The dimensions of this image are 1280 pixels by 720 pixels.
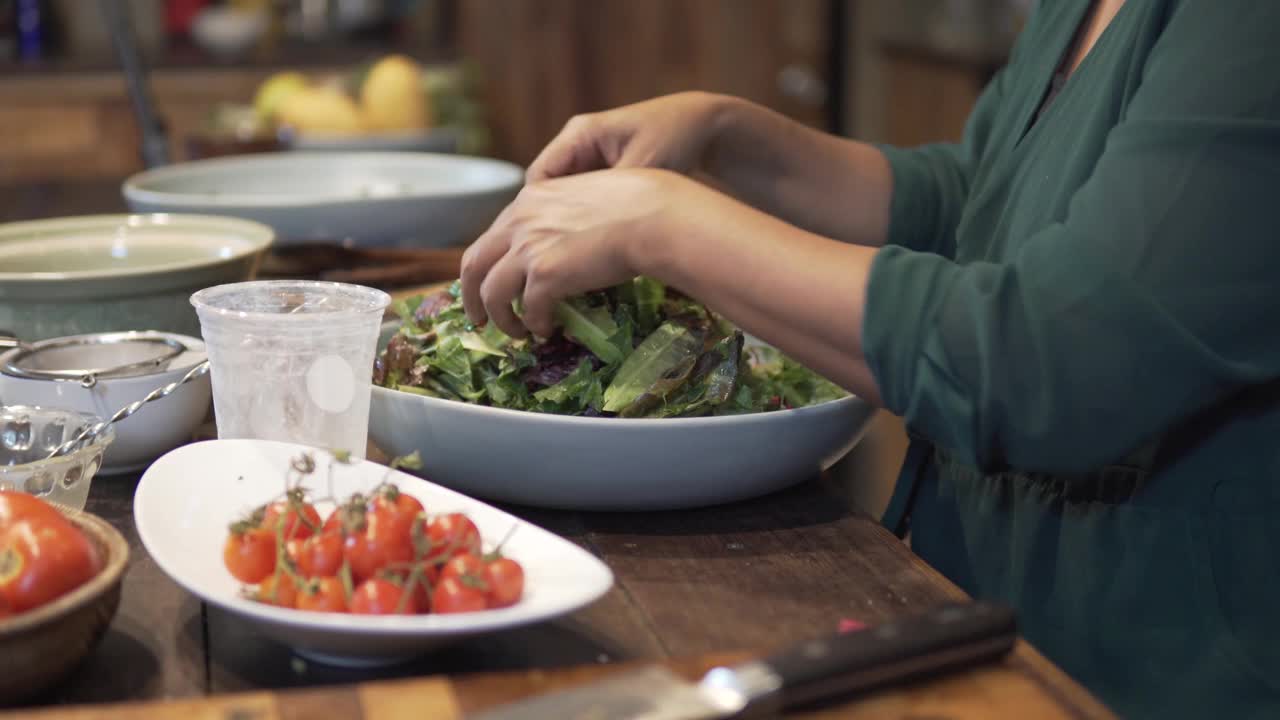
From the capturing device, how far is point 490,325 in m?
1.10

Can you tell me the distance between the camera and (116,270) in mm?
1244

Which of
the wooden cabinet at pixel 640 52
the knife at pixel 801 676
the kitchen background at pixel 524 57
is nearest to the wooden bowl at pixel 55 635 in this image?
the knife at pixel 801 676

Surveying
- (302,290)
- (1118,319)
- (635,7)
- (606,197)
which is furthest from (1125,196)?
(635,7)

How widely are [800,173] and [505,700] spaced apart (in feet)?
2.80

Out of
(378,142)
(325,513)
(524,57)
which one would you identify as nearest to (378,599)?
(325,513)

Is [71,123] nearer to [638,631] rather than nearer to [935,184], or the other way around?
[935,184]

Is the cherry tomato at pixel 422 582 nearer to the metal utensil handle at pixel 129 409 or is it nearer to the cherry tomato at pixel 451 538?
the cherry tomato at pixel 451 538

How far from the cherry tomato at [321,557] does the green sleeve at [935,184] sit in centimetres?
88

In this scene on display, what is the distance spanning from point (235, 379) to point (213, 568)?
0.70 ft

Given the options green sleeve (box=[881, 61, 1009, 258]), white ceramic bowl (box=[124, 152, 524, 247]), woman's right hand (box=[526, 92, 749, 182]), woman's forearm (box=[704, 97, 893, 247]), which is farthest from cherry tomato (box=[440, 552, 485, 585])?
white ceramic bowl (box=[124, 152, 524, 247])

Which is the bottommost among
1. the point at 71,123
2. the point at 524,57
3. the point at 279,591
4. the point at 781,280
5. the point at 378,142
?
the point at 71,123

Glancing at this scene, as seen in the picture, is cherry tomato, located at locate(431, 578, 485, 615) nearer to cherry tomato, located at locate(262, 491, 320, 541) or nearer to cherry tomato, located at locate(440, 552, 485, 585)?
cherry tomato, located at locate(440, 552, 485, 585)

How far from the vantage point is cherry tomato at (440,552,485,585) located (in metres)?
0.73

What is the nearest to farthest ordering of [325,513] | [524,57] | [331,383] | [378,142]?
[325,513] < [331,383] < [378,142] < [524,57]
